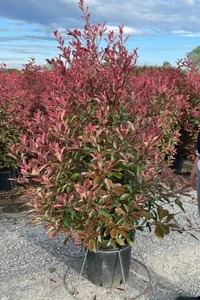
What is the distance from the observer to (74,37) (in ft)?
8.07

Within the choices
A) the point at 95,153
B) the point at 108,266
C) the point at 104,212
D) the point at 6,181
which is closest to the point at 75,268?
the point at 108,266

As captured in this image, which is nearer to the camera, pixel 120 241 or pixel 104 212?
pixel 104 212

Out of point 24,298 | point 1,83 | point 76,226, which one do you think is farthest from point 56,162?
point 1,83

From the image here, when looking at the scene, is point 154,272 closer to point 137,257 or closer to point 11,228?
point 137,257

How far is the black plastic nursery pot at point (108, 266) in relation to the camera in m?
2.65

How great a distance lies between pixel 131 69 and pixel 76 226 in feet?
3.41

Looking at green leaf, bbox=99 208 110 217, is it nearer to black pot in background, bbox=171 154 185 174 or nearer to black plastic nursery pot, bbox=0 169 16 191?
black plastic nursery pot, bbox=0 169 16 191

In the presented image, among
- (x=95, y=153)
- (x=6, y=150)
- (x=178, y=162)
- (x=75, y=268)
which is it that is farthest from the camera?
(x=178, y=162)

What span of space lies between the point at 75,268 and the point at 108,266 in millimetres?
419

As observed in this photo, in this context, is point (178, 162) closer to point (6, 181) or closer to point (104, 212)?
point (6, 181)

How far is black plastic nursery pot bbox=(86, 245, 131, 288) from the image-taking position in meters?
2.65

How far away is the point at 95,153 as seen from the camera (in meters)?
2.30

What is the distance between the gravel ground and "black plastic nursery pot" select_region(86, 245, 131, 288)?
0.06 meters

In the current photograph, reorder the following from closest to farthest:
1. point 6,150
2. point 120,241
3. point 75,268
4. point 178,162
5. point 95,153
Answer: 1. point 95,153
2. point 120,241
3. point 75,268
4. point 6,150
5. point 178,162
